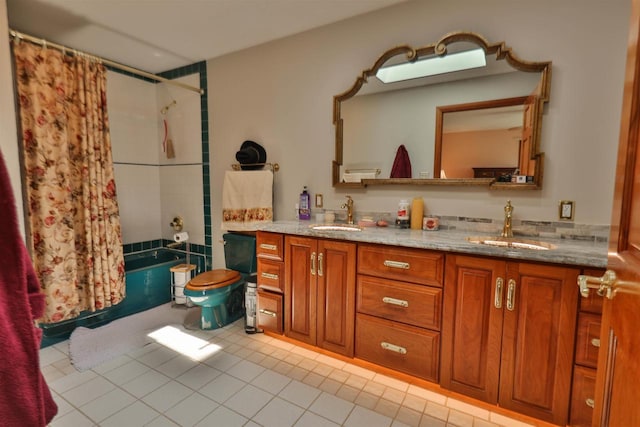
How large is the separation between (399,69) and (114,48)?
2459mm

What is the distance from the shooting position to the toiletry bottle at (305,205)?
2436mm

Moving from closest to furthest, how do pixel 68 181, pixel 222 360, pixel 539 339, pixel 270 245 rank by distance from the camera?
pixel 539 339 < pixel 222 360 < pixel 270 245 < pixel 68 181

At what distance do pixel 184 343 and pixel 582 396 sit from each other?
91.1 inches

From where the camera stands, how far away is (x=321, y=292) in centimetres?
195

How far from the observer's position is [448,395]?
1.67 metres

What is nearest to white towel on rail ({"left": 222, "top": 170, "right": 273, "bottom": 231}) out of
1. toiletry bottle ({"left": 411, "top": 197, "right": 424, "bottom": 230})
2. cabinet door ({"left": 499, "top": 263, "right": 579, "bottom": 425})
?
toiletry bottle ({"left": 411, "top": 197, "right": 424, "bottom": 230})

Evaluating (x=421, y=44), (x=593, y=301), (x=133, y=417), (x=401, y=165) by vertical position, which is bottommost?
(x=133, y=417)

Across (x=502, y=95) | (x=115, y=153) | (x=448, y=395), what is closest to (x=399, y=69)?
(x=502, y=95)

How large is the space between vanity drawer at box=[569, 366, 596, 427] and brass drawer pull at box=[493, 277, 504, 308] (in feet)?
1.22

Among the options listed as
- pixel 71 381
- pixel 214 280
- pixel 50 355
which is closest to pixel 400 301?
pixel 214 280

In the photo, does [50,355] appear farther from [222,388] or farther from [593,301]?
[593,301]

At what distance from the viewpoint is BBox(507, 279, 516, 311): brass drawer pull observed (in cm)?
139

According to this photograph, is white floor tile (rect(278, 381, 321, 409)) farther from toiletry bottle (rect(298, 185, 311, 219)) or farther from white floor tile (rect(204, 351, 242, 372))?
toiletry bottle (rect(298, 185, 311, 219))

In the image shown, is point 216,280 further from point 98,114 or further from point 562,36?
point 562,36
